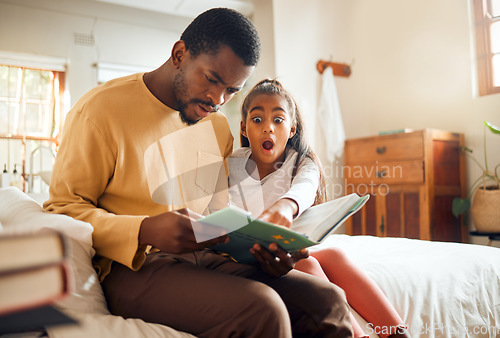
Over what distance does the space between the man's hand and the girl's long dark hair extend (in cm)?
48

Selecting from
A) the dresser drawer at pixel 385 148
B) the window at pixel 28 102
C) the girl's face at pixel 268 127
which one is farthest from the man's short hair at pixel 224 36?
the window at pixel 28 102

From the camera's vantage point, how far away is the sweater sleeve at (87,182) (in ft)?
2.75

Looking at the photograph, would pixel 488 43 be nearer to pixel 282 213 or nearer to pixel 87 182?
pixel 282 213

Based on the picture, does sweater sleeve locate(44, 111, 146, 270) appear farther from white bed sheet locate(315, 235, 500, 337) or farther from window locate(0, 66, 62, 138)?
window locate(0, 66, 62, 138)

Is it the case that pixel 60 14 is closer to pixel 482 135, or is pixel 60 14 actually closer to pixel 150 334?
pixel 482 135

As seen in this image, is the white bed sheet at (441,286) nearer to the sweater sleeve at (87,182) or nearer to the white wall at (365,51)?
the sweater sleeve at (87,182)

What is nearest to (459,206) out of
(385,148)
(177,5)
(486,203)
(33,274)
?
(486,203)

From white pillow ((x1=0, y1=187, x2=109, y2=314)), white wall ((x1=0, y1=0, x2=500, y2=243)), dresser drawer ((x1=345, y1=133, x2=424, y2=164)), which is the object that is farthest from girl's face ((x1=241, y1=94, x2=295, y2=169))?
white wall ((x1=0, y1=0, x2=500, y2=243))

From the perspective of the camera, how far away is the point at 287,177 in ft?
4.12

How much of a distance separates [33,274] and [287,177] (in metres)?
0.98

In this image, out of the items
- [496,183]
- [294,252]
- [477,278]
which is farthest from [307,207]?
[496,183]

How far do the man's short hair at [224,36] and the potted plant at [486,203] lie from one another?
2.21 meters

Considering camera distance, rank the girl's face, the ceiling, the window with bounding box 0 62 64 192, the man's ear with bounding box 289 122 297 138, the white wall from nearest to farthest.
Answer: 1. the girl's face
2. the man's ear with bounding box 289 122 297 138
3. the white wall
4. the ceiling
5. the window with bounding box 0 62 64 192

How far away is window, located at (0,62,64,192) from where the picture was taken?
4.47 metres
